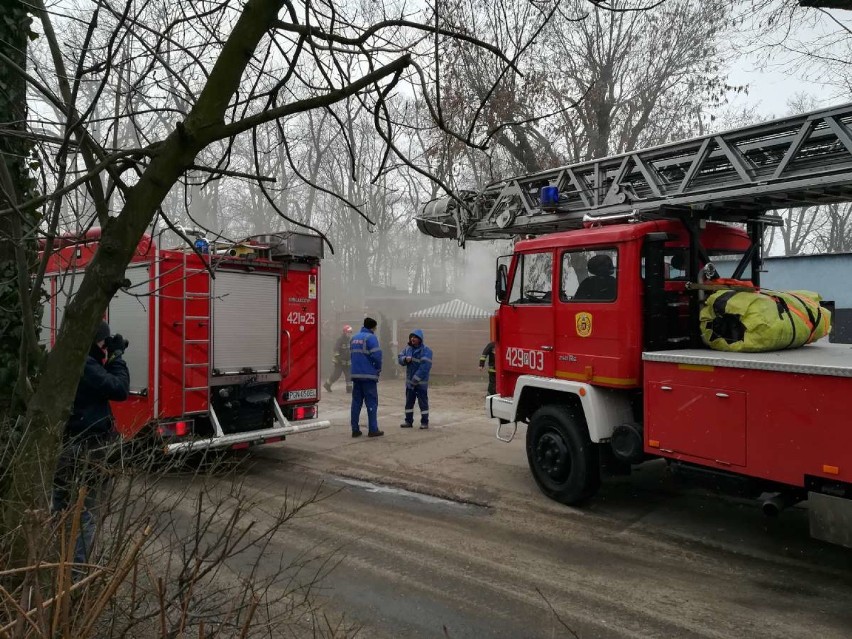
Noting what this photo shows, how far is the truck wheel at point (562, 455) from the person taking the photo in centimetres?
577

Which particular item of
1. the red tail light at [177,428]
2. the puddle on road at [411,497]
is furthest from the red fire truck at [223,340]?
the puddle on road at [411,497]

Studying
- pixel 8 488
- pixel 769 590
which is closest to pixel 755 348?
pixel 769 590

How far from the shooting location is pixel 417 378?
10195 mm

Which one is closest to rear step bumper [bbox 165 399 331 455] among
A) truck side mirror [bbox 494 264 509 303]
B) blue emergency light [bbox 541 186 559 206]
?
truck side mirror [bbox 494 264 509 303]

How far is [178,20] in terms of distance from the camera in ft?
10.5

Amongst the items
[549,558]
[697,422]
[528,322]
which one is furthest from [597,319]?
[549,558]

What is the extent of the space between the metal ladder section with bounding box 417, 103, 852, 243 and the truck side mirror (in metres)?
0.63

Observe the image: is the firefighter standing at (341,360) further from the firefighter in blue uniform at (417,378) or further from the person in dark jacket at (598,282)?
the person in dark jacket at (598,282)

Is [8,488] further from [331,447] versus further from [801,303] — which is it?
[331,447]

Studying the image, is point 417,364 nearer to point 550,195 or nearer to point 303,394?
point 303,394

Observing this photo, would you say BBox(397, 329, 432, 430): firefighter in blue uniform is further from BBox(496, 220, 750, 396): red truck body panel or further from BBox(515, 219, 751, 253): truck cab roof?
BBox(515, 219, 751, 253): truck cab roof

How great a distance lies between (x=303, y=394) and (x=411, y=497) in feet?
8.52

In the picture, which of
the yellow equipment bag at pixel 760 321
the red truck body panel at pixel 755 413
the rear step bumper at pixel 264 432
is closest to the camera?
the red truck body panel at pixel 755 413

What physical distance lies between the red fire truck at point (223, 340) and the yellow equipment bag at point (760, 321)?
4358 mm
